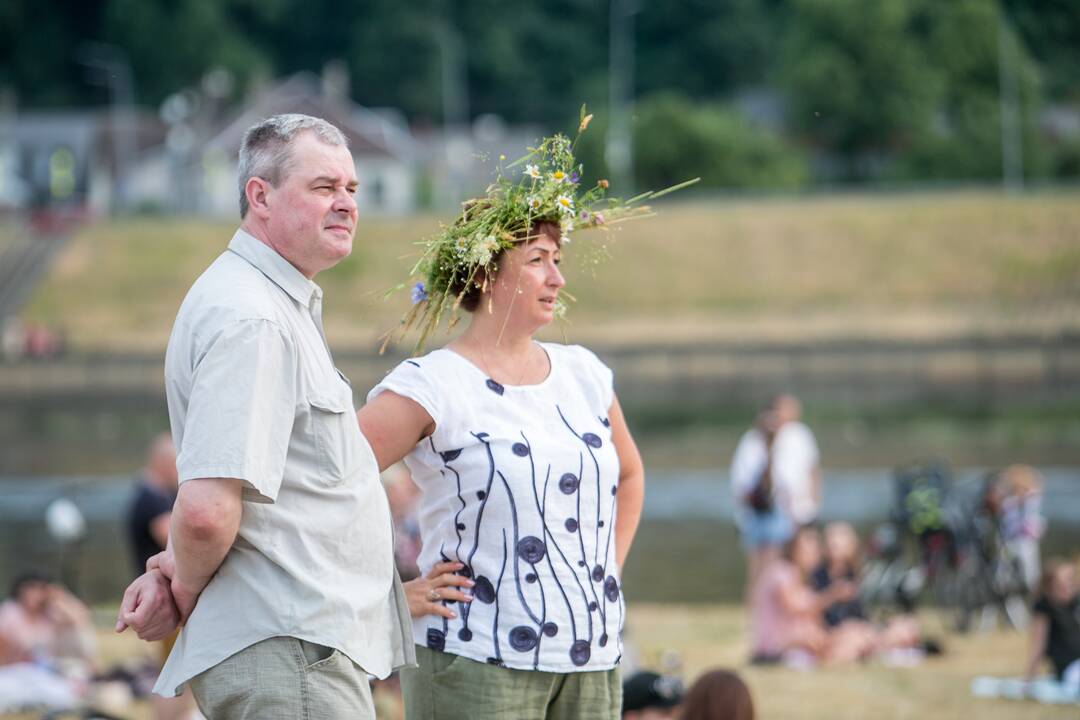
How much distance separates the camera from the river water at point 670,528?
15.2 m

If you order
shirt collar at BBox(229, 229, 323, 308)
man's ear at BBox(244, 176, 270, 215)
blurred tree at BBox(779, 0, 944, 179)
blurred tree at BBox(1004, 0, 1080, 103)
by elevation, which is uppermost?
blurred tree at BBox(779, 0, 944, 179)

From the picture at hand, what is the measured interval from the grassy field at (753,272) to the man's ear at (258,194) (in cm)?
3942

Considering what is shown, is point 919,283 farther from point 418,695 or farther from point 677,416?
point 418,695

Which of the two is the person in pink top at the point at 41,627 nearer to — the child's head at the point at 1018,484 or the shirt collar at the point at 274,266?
the shirt collar at the point at 274,266

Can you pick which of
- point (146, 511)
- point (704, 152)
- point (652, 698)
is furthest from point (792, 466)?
point (704, 152)

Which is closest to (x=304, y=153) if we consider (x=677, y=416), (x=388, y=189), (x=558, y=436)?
(x=558, y=436)

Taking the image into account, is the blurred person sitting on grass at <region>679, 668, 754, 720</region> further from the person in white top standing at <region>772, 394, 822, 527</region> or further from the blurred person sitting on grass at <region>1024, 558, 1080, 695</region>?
the person in white top standing at <region>772, 394, 822, 527</region>

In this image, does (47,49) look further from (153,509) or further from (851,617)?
(153,509)

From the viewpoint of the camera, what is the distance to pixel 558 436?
336 centimetres

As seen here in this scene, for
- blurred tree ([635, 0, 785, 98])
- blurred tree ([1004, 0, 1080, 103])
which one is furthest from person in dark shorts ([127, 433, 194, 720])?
blurred tree ([635, 0, 785, 98])

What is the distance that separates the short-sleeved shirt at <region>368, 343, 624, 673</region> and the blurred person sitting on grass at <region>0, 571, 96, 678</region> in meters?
5.50

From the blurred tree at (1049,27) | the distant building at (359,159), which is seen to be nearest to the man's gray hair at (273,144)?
the blurred tree at (1049,27)

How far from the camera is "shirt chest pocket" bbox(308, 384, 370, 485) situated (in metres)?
2.86

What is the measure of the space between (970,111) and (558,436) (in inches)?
1654
